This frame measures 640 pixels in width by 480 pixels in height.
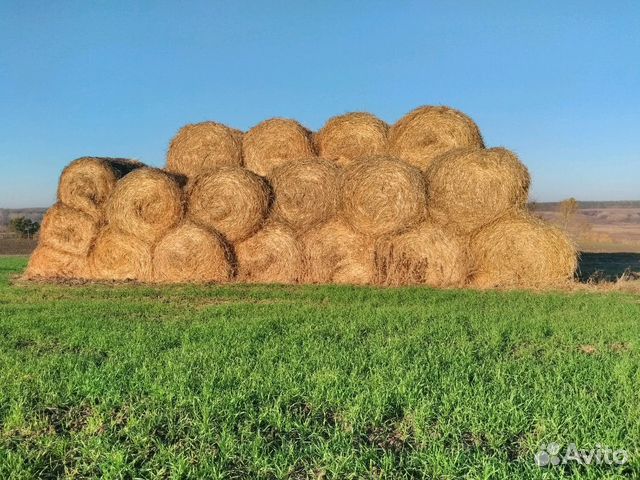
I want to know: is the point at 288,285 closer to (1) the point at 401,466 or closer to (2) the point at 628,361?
(2) the point at 628,361

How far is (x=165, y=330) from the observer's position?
731 cm

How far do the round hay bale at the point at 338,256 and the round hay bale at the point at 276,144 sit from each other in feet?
8.68

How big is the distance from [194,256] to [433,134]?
5745 millimetres

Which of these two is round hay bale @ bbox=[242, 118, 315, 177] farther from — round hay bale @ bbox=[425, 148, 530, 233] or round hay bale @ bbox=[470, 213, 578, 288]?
round hay bale @ bbox=[470, 213, 578, 288]

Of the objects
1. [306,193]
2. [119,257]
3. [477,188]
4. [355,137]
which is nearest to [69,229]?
[119,257]

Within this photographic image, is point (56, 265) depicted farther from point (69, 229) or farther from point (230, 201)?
point (230, 201)

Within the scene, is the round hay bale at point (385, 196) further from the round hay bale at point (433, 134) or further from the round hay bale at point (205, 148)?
the round hay bale at point (205, 148)

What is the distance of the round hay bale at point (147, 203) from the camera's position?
12.8 meters

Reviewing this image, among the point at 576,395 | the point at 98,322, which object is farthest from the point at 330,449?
the point at 98,322

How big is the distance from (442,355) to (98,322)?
4295 millimetres

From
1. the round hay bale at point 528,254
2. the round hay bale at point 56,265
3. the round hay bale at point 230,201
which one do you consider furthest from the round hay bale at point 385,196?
the round hay bale at point 56,265

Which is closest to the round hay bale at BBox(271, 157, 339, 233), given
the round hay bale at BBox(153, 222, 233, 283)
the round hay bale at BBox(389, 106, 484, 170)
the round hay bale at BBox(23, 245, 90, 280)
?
the round hay bale at BBox(153, 222, 233, 283)

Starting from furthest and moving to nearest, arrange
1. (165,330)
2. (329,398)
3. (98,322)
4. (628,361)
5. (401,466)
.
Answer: (98,322) → (165,330) → (628,361) → (329,398) → (401,466)

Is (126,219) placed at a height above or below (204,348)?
above
